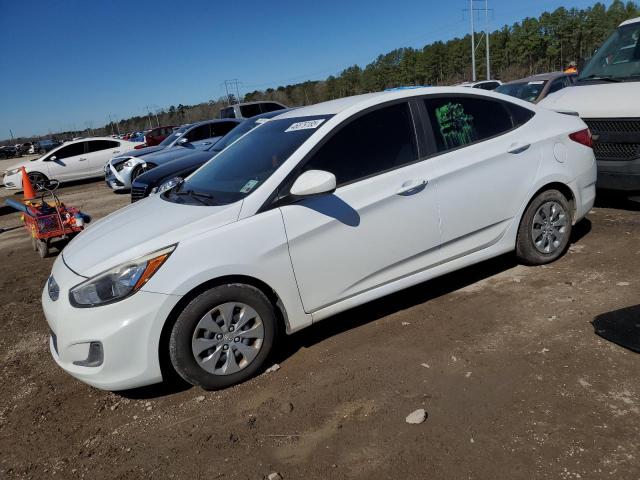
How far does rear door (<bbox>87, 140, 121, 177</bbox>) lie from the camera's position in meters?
18.0

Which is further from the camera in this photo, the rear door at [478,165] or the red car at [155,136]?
the red car at [155,136]

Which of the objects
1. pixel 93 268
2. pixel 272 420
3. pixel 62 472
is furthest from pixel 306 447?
pixel 93 268

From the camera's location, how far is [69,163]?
57.7 ft

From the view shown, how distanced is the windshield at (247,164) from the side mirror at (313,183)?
0.29 m

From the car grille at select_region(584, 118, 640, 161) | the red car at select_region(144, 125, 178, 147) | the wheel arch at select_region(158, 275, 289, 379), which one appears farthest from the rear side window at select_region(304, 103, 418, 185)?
the red car at select_region(144, 125, 178, 147)

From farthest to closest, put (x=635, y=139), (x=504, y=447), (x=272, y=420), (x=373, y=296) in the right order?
(x=635, y=139) → (x=373, y=296) → (x=272, y=420) → (x=504, y=447)

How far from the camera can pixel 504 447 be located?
2.47 metres

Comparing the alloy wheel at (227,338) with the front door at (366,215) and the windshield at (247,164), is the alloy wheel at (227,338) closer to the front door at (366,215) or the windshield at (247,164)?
the front door at (366,215)

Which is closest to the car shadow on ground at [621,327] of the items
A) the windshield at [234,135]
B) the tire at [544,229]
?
the tire at [544,229]

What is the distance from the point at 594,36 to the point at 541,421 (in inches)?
3352

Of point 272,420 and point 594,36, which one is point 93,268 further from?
point 594,36

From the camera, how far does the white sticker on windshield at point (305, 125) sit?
3.68 meters

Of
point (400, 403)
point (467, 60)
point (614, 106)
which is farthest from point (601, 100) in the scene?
point (467, 60)

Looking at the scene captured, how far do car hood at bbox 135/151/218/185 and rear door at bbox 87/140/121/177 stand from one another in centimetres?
1111
